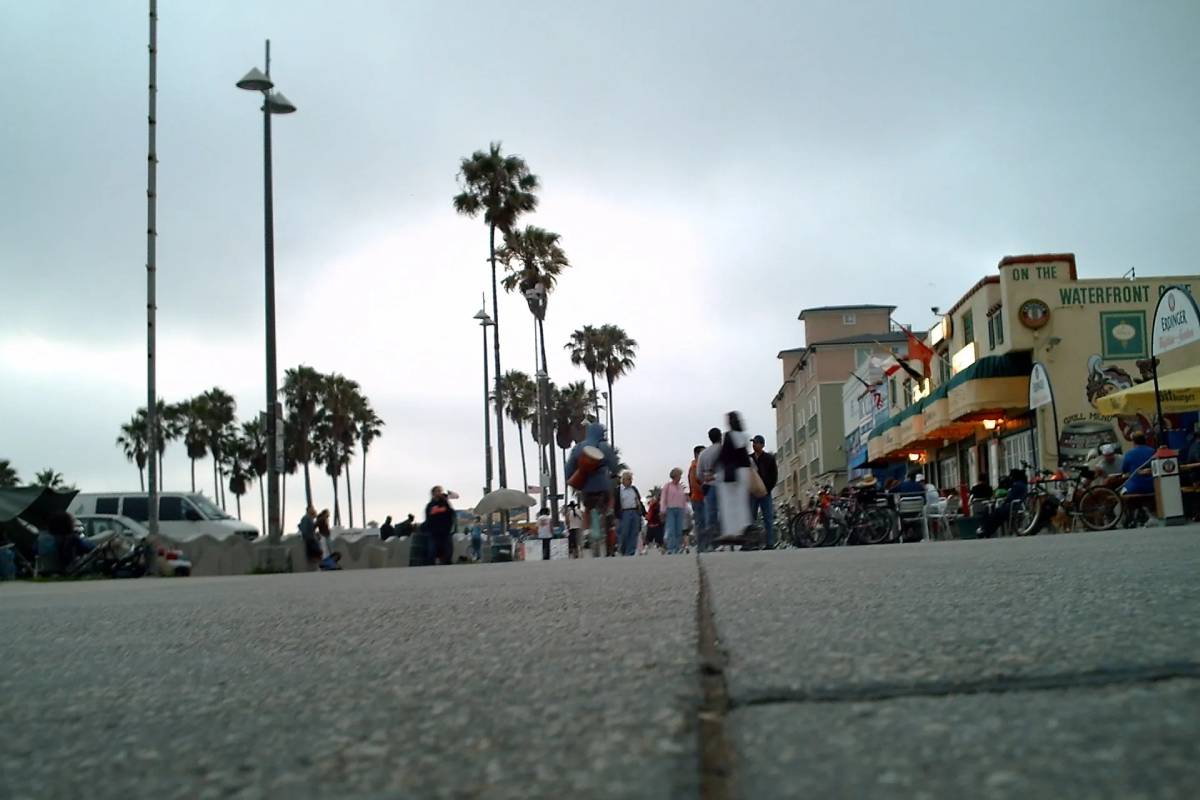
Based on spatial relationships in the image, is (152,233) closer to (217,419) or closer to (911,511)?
(911,511)

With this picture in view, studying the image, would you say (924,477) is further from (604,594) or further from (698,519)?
(604,594)

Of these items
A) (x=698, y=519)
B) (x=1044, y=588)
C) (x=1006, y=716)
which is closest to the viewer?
(x=1006, y=716)

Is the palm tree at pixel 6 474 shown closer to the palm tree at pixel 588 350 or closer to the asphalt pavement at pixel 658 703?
the palm tree at pixel 588 350

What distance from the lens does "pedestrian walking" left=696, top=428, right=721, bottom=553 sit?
1344 cm

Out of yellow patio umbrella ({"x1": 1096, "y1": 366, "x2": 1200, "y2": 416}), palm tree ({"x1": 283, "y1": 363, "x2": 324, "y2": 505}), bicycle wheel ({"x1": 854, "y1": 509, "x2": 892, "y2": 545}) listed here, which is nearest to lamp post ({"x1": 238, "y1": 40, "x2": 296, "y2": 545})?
bicycle wheel ({"x1": 854, "y1": 509, "x2": 892, "y2": 545})

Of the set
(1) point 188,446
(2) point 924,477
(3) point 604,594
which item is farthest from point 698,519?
(1) point 188,446

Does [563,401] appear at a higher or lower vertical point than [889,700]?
higher

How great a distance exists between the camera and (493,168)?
129ft

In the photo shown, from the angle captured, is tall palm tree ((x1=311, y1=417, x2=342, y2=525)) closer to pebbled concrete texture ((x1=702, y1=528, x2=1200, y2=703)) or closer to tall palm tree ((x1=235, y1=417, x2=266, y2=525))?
tall palm tree ((x1=235, y1=417, x2=266, y2=525))

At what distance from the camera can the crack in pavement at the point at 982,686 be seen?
1.83 meters

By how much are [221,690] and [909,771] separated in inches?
65.2

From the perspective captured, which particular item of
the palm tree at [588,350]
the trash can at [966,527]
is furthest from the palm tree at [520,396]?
the trash can at [966,527]

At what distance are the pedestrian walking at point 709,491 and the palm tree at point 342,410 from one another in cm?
5173

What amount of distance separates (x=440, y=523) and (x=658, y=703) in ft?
58.2
